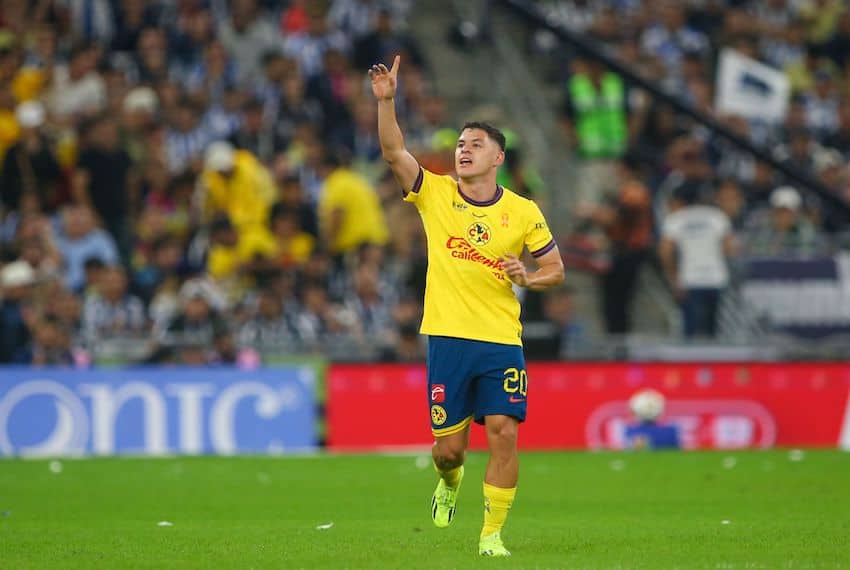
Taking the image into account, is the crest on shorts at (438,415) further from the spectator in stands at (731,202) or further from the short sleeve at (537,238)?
the spectator in stands at (731,202)

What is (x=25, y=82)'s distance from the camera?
73.3 feet

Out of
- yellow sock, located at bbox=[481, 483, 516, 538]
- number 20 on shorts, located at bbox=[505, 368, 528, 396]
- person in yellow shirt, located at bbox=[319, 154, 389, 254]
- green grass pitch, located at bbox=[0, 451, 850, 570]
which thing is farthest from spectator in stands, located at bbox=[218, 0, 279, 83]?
yellow sock, located at bbox=[481, 483, 516, 538]

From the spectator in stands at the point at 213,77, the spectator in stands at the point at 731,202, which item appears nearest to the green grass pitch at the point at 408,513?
the spectator in stands at the point at 731,202

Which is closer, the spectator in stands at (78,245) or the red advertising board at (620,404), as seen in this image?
the red advertising board at (620,404)

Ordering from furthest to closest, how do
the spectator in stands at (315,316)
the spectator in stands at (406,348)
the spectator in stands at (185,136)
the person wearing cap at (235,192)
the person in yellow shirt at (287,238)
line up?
the spectator in stands at (185,136) → the person wearing cap at (235,192) → the person in yellow shirt at (287,238) → the spectator in stands at (315,316) → the spectator in stands at (406,348)

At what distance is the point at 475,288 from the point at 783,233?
12911 millimetres

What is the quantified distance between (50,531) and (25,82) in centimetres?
1249

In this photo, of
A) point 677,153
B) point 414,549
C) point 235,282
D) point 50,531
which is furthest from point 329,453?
point 414,549

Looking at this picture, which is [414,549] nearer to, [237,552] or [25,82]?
[237,552]

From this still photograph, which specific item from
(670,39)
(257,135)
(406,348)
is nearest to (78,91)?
(257,135)

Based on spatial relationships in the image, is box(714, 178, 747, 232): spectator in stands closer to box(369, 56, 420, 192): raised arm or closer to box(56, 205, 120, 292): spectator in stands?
box(56, 205, 120, 292): spectator in stands

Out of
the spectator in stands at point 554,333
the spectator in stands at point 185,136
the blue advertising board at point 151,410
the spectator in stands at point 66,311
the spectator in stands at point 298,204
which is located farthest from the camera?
the spectator in stands at point 185,136

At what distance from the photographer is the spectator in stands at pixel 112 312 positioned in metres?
19.7

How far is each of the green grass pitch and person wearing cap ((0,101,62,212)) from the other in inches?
192
